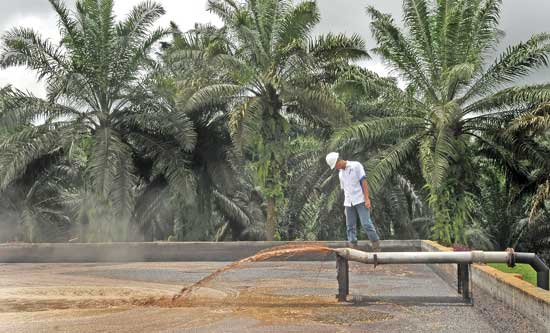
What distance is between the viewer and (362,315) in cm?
709

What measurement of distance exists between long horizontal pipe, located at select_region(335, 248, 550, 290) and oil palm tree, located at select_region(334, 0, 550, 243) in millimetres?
10876

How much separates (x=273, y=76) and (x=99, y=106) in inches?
224

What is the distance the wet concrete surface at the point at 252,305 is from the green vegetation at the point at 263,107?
8568 mm

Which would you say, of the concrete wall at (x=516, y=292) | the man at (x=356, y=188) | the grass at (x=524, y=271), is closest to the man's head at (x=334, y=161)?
the man at (x=356, y=188)

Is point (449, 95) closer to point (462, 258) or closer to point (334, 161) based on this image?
point (334, 161)

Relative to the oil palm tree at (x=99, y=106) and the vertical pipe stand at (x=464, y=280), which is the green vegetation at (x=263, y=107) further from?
the vertical pipe stand at (x=464, y=280)

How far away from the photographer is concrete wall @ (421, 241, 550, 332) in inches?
231

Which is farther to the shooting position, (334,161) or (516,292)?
(334,161)

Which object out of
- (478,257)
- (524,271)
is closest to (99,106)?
(524,271)

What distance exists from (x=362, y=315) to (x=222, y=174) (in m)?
16.0

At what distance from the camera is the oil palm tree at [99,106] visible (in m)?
19.9

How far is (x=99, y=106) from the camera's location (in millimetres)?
21672

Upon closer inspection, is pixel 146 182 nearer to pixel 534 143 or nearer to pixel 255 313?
pixel 534 143

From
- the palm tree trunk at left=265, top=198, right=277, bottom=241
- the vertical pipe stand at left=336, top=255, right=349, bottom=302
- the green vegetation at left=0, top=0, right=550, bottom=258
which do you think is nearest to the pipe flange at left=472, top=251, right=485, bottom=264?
the vertical pipe stand at left=336, top=255, right=349, bottom=302
